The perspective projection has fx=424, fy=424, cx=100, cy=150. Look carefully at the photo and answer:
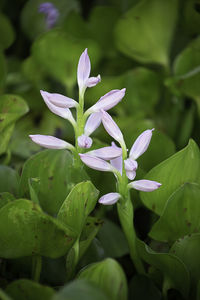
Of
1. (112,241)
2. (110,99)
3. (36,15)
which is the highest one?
(110,99)

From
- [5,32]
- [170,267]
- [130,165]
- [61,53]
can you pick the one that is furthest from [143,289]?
[5,32]

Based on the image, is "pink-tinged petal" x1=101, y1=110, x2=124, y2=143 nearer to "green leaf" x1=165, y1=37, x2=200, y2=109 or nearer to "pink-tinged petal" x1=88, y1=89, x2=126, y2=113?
"pink-tinged petal" x1=88, y1=89, x2=126, y2=113

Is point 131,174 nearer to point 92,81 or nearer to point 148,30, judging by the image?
point 92,81

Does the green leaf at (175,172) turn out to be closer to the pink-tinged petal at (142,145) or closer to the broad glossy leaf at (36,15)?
the pink-tinged petal at (142,145)

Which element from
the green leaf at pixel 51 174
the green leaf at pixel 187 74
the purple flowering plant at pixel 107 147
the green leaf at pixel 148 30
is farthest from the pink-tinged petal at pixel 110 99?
the green leaf at pixel 148 30

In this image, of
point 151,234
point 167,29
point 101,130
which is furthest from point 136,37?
point 151,234
